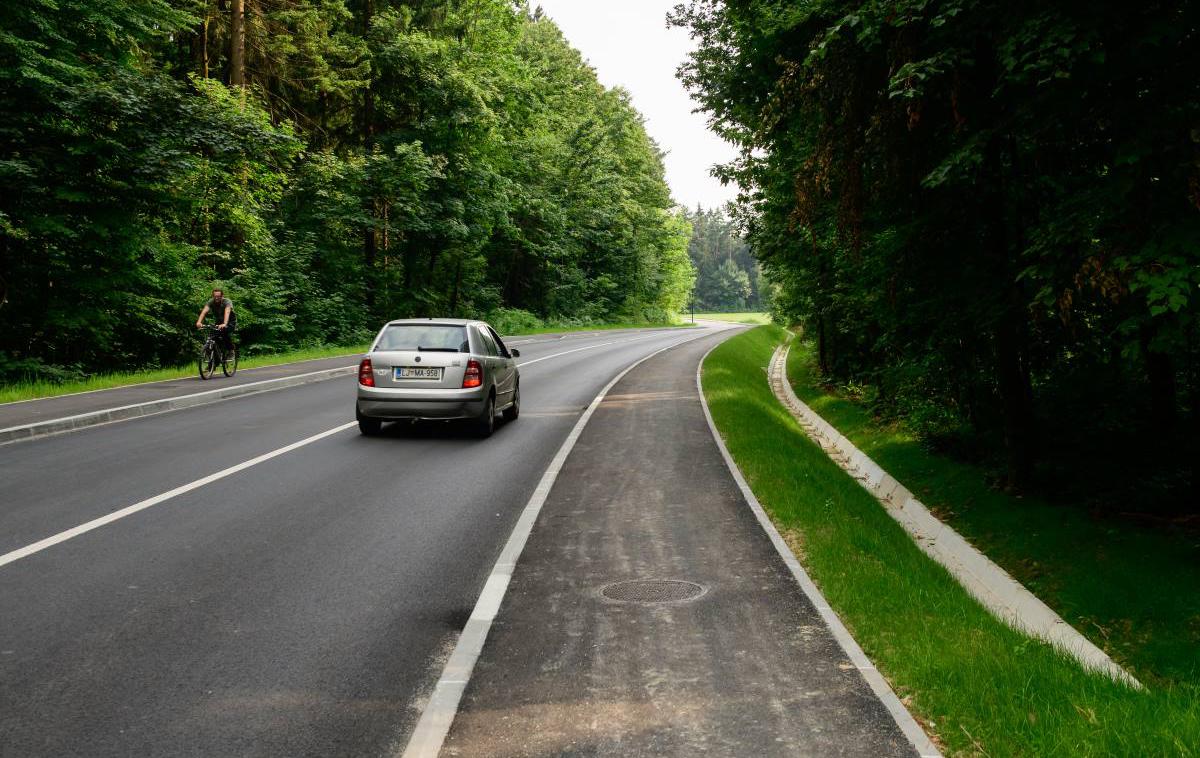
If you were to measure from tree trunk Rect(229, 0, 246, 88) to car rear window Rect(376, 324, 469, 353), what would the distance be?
2003 cm

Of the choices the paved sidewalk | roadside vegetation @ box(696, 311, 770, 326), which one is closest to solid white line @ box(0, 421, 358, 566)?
the paved sidewalk

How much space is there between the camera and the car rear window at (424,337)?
12609 mm

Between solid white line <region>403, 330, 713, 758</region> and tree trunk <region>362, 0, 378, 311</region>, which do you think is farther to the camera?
tree trunk <region>362, 0, 378, 311</region>

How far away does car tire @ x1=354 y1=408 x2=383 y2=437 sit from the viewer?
12523 mm

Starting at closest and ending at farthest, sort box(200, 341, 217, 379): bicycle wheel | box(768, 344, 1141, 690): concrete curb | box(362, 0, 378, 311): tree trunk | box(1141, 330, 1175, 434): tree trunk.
Result: box(768, 344, 1141, 690): concrete curb
box(1141, 330, 1175, 434): tree trunk
box(200, 341, 217, 379): bicycle wheel
box(362, 0, 378, 311): tree trunk

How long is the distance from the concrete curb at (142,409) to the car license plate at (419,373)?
5.06 metres

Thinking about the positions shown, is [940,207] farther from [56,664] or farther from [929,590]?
[56,664]

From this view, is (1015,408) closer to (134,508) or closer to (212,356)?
(134,508)

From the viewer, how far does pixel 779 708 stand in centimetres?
416

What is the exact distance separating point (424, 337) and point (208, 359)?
363 inches

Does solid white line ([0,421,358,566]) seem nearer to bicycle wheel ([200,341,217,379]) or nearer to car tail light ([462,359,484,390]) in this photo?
car tail light ([462,359,484,390])

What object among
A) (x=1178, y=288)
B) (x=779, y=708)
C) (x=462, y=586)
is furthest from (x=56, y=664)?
(x=1178, y=288)

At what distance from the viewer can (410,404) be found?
1227 centimetres

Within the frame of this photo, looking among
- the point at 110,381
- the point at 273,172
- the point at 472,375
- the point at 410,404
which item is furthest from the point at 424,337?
the point at 273,172
